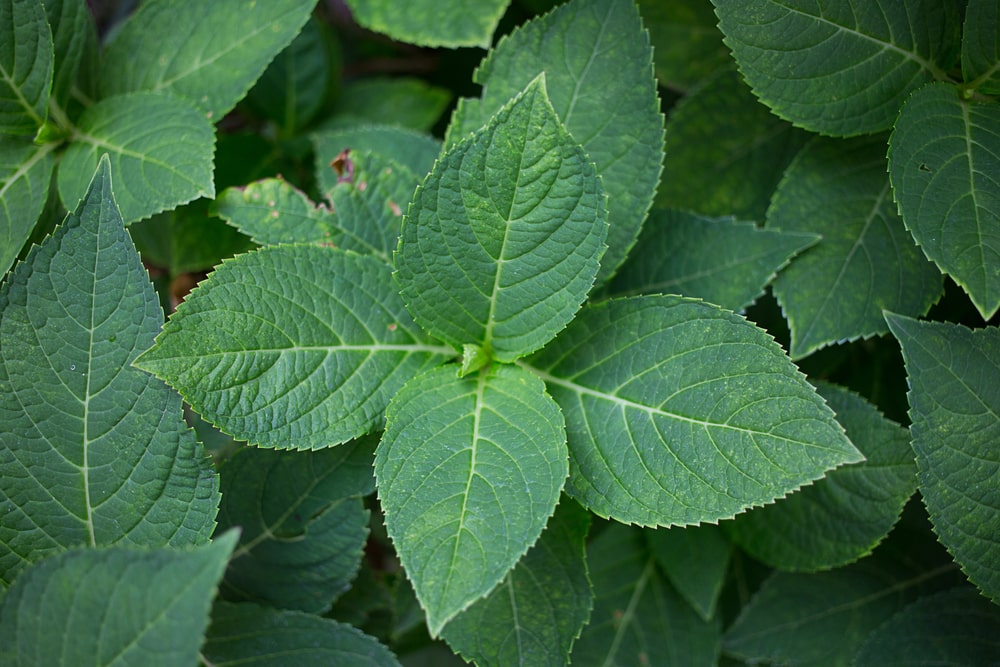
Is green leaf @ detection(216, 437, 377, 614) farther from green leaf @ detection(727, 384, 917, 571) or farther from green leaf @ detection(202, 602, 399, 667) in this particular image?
green leaf @ detection(727, 384, 917, 571)

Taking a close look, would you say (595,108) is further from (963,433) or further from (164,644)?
(164,644)

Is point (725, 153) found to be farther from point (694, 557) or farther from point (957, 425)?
point (694, 557)

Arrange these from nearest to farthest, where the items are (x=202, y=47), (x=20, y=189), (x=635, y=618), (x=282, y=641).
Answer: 1. (x=282, y=641)
2. (x=20, y=189)
3. (x=202, y=47)
4. (x=635, y=618)

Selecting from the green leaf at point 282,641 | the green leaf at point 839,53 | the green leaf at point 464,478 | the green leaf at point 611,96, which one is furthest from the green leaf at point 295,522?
the green leaf at point 839,53

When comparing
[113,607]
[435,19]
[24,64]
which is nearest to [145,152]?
[24,64]

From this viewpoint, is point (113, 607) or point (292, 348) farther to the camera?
point (292, 348)

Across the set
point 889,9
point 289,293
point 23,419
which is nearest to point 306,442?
point 289,293

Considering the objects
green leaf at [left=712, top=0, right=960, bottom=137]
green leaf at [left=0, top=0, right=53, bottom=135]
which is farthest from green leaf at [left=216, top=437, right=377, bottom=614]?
green leaf at [left=712, top=0, right=960, bottom=137]
